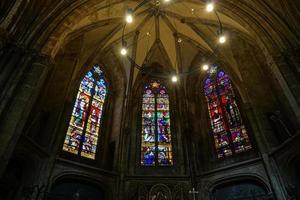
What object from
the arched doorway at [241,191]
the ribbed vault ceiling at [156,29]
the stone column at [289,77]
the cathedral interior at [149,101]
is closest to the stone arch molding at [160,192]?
the cathedral interior at [149,101]

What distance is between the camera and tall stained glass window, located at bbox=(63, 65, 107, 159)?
1072 cm

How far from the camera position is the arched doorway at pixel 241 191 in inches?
358

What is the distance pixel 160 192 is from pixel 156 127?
3.52 m

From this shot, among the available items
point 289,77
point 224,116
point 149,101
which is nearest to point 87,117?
point 149,101

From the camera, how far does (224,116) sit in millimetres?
11797

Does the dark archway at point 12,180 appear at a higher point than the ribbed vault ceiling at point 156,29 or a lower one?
lower

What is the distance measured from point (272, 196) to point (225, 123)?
393cm

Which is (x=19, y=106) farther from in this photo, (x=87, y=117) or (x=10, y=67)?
(x=87, y=117)

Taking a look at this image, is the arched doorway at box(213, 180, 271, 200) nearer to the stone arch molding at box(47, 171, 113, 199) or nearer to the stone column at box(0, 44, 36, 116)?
the stone arch molding at box(47, 171, 113, 199)

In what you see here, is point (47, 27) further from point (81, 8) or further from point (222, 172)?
point (222, 172)

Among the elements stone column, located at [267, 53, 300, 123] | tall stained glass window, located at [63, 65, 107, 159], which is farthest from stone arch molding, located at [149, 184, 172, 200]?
stone column, located at [267, 53, 300, 123]

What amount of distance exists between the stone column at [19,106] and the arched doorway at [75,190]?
324 centimetres

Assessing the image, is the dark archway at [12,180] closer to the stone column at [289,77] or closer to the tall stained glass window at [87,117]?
the tall stained glass window at [87,117]

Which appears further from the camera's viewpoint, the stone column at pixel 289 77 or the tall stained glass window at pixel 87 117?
the tall stained glass window at pixel 87 117
